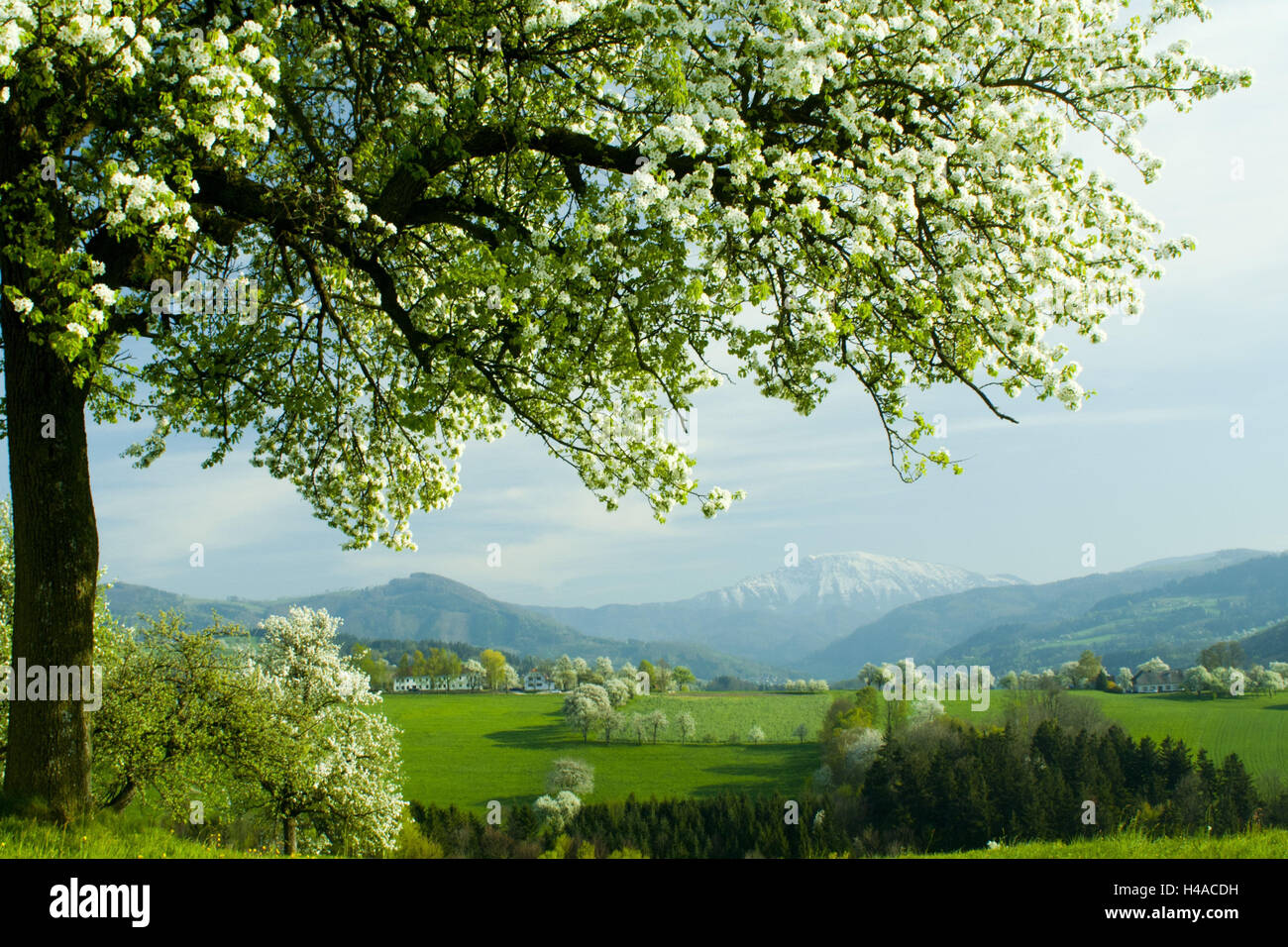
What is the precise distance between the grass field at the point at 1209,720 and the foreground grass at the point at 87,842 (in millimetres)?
113471

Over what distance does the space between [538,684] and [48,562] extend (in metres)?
148

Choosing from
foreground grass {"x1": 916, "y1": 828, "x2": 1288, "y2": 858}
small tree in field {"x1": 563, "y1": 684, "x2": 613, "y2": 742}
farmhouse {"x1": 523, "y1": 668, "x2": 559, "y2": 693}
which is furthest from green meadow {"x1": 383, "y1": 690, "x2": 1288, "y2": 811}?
foreground grass {"x1": 916, "y1": 828, "x2": 1288, "y2": 858}

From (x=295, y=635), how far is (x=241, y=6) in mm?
34353

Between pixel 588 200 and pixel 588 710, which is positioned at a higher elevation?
pixel 588 200

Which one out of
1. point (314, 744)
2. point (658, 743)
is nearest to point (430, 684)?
point (658, 743)

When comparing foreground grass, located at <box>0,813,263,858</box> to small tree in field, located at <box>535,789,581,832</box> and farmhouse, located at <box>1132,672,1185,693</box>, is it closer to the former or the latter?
small tree in field, located at <box>535,789,581,832</box>

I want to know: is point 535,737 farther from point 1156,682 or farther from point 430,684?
point 1156,682

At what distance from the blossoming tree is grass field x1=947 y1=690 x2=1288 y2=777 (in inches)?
4333

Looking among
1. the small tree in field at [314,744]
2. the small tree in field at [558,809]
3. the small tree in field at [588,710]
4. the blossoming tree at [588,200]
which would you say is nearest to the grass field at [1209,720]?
the small tree in field at [588,710]

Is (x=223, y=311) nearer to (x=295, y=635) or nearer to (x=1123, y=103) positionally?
(x=1123, y=103)

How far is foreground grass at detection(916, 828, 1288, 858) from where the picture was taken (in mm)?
11008

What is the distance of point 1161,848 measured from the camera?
11.3 metres
